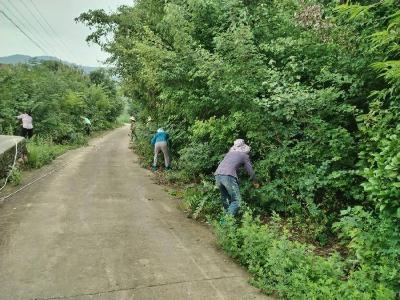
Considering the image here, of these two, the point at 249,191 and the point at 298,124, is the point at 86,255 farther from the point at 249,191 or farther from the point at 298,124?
the point at 298,124

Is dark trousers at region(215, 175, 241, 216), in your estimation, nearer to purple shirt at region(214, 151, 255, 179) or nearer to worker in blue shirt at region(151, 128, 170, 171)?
purple shirt at region(214, 151, 255, 179)

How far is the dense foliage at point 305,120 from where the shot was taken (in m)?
4.99

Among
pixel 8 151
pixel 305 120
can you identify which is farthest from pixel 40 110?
pixel 305 120

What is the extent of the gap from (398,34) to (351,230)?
2.76 m

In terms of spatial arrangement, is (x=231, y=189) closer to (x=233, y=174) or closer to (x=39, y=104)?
(x=233, y=174)

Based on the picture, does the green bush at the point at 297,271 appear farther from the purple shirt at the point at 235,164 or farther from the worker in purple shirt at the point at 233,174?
the purple shirt at the point at 235,164

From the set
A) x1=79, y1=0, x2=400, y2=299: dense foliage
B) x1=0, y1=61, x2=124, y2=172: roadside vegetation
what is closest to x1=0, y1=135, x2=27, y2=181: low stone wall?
x1=0, y1=61, x2=124, y2=172: roadside vegetation

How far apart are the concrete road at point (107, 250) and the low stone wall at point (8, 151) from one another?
134cm

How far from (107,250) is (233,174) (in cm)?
267

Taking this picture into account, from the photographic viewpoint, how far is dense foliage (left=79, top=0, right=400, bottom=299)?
196 inches

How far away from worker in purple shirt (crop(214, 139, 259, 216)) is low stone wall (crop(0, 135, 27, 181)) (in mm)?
6951

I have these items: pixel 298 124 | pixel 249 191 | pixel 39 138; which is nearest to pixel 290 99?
pixel 298 124

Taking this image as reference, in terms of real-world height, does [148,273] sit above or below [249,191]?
below

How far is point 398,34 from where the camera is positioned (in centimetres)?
527
